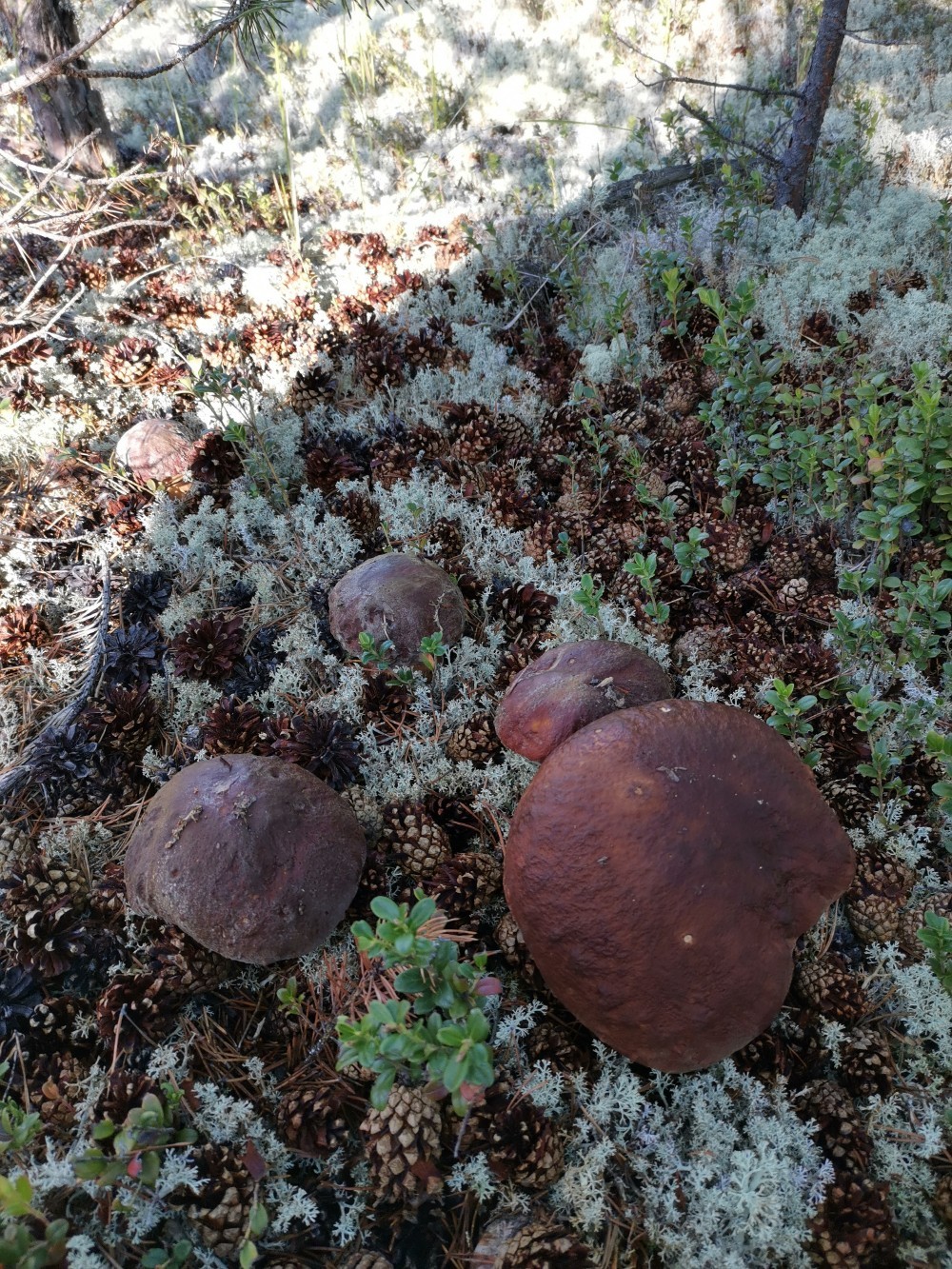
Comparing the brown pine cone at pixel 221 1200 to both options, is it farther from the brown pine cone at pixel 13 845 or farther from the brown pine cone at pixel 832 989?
the brown pine cone at pixel 832 989

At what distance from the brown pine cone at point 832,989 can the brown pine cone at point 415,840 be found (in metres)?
1.06

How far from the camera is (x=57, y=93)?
243 inches

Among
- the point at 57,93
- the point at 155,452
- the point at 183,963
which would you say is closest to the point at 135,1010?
the point at 183,963

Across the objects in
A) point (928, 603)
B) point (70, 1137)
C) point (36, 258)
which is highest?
point (36, 258)

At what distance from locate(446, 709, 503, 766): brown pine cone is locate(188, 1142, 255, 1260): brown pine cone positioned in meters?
1.28

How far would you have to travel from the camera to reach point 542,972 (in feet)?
5.92

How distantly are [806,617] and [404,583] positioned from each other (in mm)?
1579

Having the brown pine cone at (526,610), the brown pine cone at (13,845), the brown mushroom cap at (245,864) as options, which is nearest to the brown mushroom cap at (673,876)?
the brown mushroom cap at (245,864)

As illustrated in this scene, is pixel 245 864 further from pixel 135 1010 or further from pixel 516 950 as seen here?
pixel 516 950

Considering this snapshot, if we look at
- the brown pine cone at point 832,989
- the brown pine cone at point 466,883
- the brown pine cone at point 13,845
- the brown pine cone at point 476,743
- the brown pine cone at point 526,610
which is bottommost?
the brown pine cone at point 13,845

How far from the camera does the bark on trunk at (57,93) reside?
19.2 feet

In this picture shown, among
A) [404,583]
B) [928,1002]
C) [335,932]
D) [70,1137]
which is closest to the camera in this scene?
[70,1137]

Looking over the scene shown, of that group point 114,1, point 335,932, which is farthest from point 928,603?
point 114,1

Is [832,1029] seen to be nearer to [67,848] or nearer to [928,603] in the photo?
[928,603]
